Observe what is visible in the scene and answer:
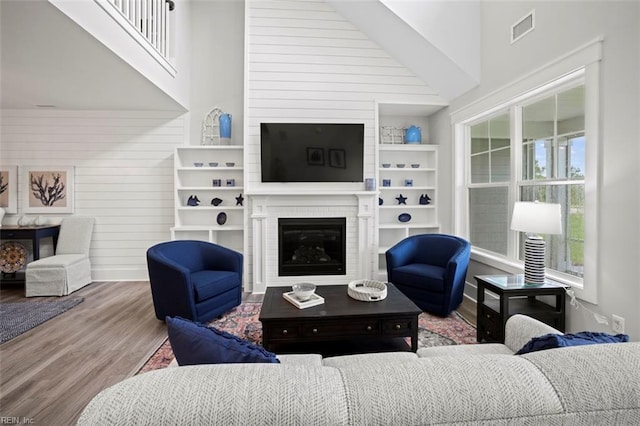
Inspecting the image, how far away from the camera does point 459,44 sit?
3.57 meters

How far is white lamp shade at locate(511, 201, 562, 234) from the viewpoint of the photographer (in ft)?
7.48

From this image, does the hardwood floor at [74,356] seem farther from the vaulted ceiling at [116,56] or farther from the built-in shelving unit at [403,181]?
the built-in shelving unit at [403,181]

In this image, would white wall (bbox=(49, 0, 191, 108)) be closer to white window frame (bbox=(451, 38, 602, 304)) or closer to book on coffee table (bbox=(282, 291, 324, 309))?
book on coffee table (bbox=(282, 291, 324, 309))

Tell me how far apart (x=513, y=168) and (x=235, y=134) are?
11.8ft

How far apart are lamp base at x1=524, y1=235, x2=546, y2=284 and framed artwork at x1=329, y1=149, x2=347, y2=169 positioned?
2.35 meters

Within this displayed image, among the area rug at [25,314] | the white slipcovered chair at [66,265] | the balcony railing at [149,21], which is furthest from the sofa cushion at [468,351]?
the white slipcovered chair at [66,265]

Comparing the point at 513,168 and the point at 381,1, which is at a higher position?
the point at 381,1

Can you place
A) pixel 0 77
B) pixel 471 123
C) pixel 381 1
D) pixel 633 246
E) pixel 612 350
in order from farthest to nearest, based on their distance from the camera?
pixel 471 123
pixel 381 1
pixel 0 77
pixel 633 246
pixel 612 350

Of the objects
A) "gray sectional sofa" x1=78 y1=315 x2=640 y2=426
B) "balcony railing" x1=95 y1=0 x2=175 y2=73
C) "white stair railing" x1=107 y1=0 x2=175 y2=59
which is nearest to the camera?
"gray sectional sofa" x1=78 y1=315 x2=640 y2=426

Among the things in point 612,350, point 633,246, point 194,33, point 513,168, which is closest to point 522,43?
point 513,168

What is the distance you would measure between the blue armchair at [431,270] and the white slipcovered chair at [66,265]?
3994 mm

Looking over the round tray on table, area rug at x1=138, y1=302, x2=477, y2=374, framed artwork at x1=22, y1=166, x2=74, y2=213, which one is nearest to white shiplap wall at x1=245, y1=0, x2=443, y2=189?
area rug at x1=138, y1=302, x2=477, y2=374

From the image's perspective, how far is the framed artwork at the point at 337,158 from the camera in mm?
4211

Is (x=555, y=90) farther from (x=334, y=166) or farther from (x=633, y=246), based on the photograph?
(x=334, y=166)
